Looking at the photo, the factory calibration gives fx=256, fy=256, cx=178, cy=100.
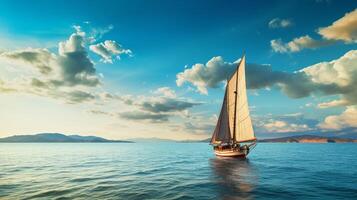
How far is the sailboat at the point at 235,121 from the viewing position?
58531mm

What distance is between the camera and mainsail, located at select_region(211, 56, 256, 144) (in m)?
58.4

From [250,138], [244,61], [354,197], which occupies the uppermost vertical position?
[244,61]

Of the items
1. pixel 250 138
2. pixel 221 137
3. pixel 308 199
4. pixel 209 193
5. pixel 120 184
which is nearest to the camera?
pixel 308 199

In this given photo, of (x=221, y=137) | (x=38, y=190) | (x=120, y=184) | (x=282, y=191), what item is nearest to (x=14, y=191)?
(x=38, y=190)

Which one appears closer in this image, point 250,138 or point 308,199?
point 308,199

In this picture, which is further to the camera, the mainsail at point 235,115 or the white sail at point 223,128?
the white sail at point 223,128

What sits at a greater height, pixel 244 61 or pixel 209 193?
pixel 244 61

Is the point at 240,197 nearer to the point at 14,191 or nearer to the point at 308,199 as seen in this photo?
the point at 308,199

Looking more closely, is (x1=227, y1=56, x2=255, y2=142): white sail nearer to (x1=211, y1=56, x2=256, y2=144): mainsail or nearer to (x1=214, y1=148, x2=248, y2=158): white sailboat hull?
(x1=211, y1=56, x2=256, y2=144): mainsail

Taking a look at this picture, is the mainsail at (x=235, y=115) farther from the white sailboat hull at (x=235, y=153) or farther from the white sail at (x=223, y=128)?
the white sailboat hull at (x=235, y=153)

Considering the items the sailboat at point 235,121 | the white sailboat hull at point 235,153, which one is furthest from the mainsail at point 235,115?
the white sailboat hull at point 235,153

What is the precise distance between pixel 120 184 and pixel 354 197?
75.2 feet

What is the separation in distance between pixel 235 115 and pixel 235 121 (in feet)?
4.85

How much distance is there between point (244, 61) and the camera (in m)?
60.9
